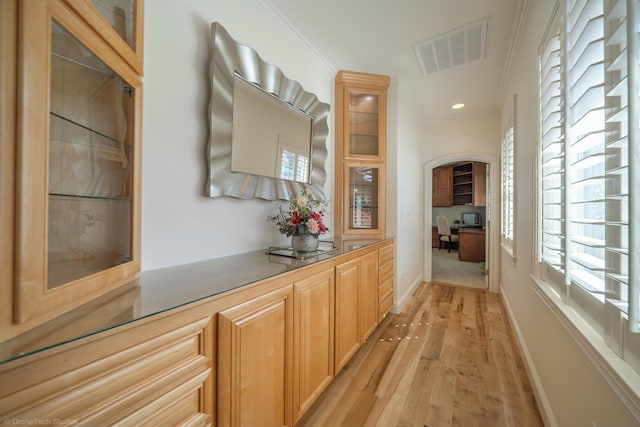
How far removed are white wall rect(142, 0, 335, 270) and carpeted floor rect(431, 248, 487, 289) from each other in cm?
388

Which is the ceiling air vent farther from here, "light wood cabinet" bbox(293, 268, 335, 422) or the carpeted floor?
the carpeted floor

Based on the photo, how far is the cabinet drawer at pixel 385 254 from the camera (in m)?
2.29

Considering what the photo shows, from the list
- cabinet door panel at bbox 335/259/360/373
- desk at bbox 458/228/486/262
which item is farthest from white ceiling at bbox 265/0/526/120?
desk at bbox 458/228/486/262

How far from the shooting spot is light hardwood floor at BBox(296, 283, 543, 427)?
1.40 metres

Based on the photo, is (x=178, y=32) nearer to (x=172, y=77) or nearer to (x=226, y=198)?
(x=172, y=77)

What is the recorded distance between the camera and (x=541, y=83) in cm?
146

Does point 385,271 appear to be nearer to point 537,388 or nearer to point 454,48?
point 537,388

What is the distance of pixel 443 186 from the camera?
7.14 meters

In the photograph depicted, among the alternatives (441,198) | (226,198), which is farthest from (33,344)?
(441,198)

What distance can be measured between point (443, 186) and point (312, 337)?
7.10m

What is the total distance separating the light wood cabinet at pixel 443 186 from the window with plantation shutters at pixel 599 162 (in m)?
6.22

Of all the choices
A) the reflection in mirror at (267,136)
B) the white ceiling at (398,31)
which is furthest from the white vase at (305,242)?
the white ceiling at (398,31)

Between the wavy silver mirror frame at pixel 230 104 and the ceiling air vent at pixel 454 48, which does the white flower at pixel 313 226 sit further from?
the ceiling air vent at pixel 454 48

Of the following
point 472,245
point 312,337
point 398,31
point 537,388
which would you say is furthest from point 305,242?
point 472,245
